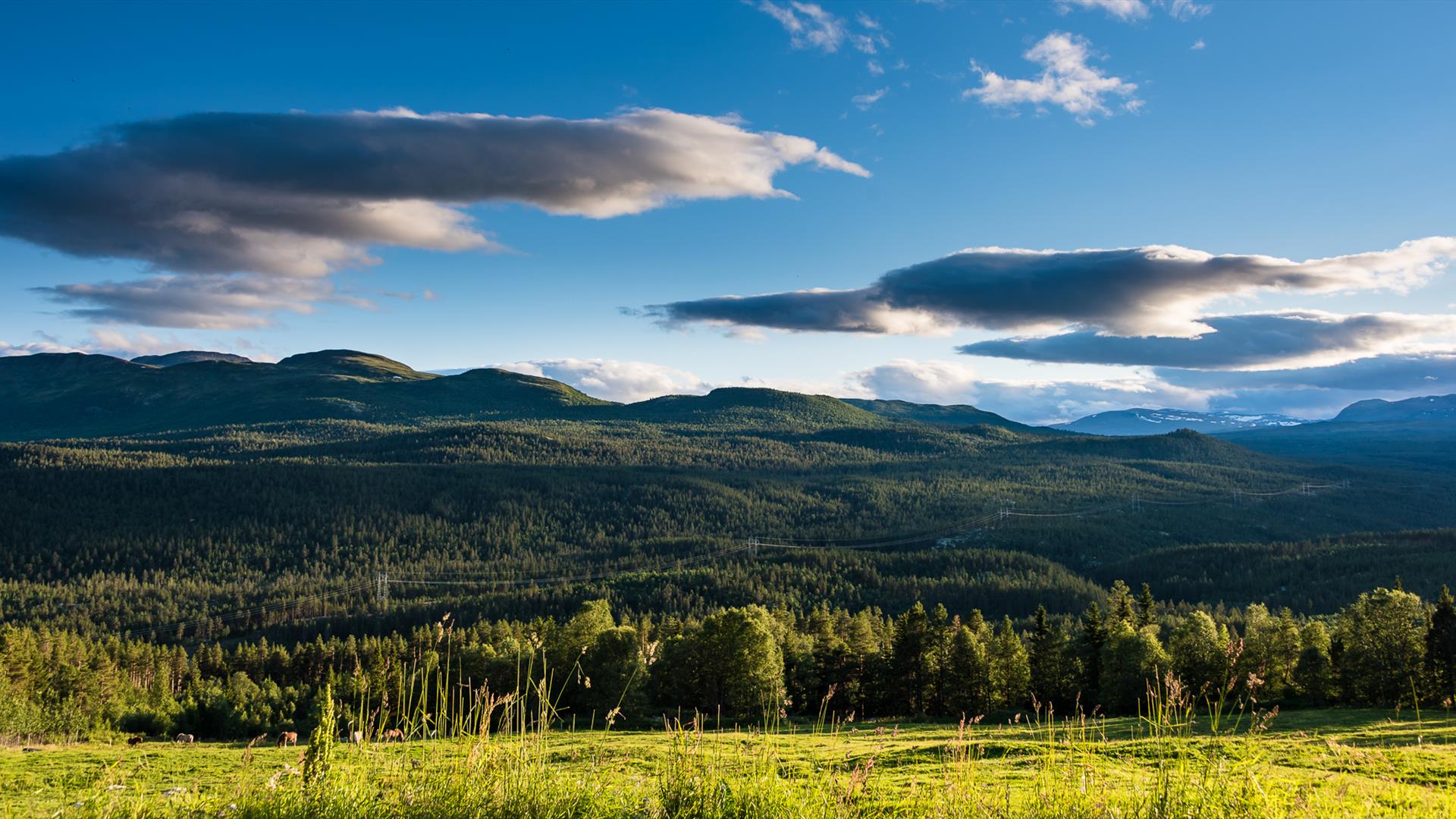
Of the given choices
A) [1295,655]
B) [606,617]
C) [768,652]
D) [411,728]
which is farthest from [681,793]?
[606,617]

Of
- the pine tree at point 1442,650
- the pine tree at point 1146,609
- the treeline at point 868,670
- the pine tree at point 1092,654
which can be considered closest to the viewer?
the pine tree at point 1442,650

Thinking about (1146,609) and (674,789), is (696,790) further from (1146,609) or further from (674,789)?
(1146,609)

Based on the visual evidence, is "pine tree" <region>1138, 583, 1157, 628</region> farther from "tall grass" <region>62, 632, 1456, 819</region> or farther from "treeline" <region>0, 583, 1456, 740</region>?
"tall grass" <region>62, 632, 1456, 819</region>

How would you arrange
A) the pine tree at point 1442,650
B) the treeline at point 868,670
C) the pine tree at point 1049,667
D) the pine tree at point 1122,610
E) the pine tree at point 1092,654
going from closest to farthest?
the pine tree at point 1442,650, the treeline at point 868,670, the pine tree at point 1092,654, the pine tree at point 1049,667, the pine tree at point 1122,610

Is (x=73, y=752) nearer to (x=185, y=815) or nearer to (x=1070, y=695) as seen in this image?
(x=185, y=815)

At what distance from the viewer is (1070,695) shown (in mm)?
72938

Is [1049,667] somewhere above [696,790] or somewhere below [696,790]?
below

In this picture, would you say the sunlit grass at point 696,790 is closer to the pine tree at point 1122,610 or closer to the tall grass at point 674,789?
the tall grass at point 674,789


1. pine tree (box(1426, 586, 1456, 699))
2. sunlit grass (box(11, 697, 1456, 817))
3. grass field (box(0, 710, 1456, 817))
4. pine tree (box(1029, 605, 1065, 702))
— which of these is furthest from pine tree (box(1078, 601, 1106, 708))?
sunlit grass (box(11, 697, 1456, 817))

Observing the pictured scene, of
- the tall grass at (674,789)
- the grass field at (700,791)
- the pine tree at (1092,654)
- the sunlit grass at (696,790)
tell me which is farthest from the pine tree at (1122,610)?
the tall grass at (674,789)

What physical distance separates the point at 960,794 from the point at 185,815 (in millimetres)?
8015

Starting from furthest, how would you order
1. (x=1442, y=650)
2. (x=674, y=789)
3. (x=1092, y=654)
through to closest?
(x=1092, y=654) < (x=1442, y=650) < (x=674, y=789)

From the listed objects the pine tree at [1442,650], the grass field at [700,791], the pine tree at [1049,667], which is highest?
the grass field at [700,791]

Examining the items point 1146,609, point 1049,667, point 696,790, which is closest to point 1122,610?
point 1146,609
